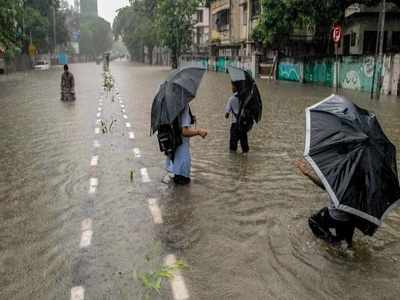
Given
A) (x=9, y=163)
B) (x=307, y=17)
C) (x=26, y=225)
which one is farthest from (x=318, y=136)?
(x=307, y=17)

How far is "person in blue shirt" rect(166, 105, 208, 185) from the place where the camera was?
6.77 metres

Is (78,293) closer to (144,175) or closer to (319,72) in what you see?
(144,175)

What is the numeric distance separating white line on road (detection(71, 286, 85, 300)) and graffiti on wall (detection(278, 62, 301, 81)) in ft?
96.1

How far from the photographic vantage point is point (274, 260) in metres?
4.70

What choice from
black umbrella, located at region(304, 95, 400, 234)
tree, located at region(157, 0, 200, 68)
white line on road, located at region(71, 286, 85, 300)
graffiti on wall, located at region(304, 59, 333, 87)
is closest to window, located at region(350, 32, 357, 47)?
graffiti on wall, located at region(304, 59, 333, 87)

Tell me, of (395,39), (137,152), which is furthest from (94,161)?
(395,39)

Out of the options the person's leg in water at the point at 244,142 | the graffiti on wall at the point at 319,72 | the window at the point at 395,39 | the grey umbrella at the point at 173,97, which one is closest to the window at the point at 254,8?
the graffiti on wall at the point at 319,72

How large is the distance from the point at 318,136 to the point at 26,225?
11.5 ft

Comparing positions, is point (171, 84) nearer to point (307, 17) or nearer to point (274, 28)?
point (307, 17)

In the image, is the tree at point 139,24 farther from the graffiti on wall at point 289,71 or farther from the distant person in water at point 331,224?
the distant person in water at point 331,224

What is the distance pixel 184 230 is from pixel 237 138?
418 cm

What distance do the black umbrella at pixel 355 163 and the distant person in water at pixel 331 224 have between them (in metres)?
0.28

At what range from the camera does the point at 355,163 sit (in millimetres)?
4281

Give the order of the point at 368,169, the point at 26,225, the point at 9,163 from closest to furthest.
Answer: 1. the point at 368,169
2. the point at 26,225
3. the point at 9,163
